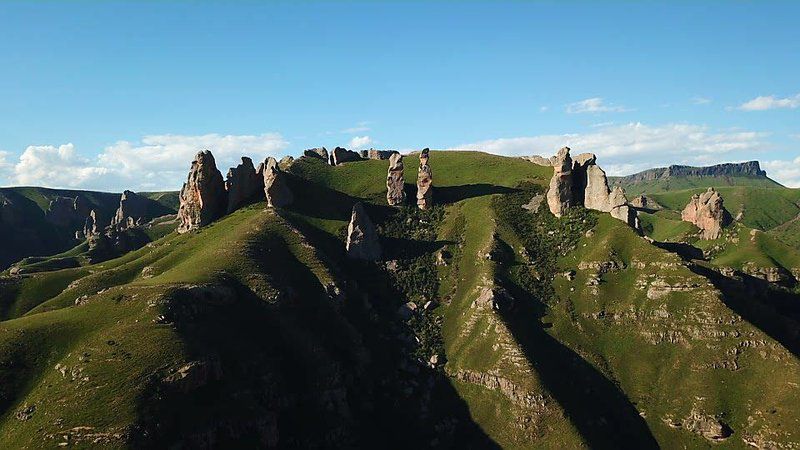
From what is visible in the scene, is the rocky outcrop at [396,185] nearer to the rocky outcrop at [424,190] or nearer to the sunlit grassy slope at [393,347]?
the rocky outcrop at [424,190]

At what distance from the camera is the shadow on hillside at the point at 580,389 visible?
360 feet

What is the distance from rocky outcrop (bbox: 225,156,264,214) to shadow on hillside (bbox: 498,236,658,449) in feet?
323

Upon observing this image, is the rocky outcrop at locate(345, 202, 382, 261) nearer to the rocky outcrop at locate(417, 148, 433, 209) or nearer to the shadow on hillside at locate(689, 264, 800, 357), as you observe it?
the rocky outcrop at locate(417, 148, 433, 209)

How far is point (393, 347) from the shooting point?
136 meters

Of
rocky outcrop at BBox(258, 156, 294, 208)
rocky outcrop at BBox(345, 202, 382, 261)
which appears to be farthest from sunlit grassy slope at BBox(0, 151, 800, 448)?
rocky outcrop at BBox(258, 156, 294, 208)

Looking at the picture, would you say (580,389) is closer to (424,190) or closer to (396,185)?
(424,190)

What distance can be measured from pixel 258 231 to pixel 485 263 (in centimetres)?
6564

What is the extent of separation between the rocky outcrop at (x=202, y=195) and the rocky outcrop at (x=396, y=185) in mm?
58360

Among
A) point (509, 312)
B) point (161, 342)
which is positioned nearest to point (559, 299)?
point (509, 312)

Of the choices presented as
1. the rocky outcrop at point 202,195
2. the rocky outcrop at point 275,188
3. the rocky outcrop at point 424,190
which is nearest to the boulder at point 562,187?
the rocky outcrop at point 424,190

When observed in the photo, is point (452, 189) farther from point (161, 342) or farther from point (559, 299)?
point (161, 342)

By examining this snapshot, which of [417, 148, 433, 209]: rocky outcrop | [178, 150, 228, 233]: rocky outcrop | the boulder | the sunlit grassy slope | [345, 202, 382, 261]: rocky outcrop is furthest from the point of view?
[417, 148, 433, 209]: rocky outcrop

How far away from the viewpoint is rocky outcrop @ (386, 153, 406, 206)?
7461 inches

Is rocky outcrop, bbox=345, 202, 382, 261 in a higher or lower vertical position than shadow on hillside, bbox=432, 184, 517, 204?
lower
